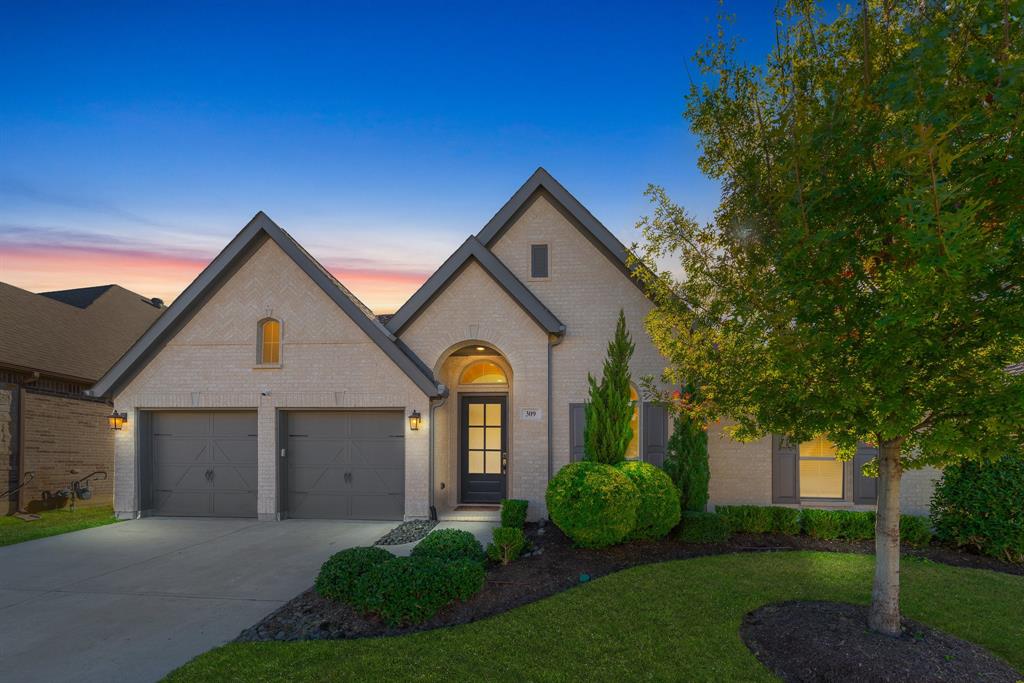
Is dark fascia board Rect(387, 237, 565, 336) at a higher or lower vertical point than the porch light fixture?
higher

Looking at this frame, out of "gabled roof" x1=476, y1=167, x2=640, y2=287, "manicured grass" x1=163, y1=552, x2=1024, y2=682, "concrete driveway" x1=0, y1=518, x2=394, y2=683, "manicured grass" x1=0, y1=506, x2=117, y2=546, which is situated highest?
"gabled roof" x1=476, y1=167, x2=640, y2=287

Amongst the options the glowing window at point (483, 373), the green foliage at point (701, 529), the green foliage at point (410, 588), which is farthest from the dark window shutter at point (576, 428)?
the green foliage at point (410, 588)

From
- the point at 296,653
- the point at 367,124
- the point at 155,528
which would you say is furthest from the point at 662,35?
the point at 155,528

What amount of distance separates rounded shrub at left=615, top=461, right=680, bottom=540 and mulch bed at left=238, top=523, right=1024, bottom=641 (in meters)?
0.31

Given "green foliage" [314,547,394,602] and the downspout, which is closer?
"green foliage" [314,547,394,602]

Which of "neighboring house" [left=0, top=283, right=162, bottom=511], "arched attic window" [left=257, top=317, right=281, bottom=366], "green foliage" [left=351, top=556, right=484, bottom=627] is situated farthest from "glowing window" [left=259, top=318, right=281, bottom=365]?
"neighboring house" [left=0, top=283, right=162, bottom=511]

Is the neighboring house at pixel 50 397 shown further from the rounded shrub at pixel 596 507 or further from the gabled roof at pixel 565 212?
the rounded shrub at pixel 596 507

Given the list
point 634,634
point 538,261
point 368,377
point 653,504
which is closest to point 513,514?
point 653,504

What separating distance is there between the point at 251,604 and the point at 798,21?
9.78 meters

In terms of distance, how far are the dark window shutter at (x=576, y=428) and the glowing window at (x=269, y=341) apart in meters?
7.02

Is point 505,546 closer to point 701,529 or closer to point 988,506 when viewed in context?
point 701,529

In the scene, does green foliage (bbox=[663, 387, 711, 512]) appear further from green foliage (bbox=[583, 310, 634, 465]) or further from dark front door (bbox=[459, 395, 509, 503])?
dark front door (bbox=[459, 395, 509, 503])

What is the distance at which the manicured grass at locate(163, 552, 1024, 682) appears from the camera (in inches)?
202

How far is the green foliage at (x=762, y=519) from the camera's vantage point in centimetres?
1080
